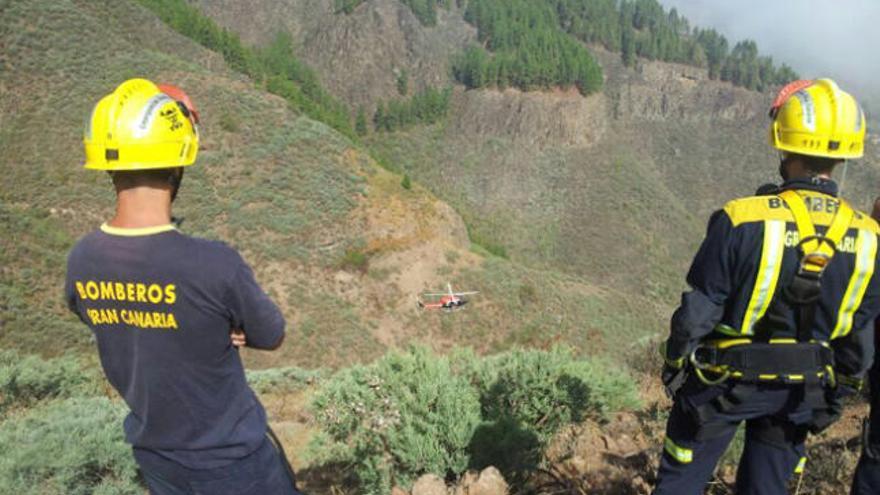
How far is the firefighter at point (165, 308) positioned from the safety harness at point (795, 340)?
79.6 inches

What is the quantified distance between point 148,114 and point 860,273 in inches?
122

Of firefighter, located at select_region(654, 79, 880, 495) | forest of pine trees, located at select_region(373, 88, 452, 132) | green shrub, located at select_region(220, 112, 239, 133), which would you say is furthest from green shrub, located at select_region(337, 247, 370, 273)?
forest of pine trees, located at select_region(373, 88, 452, 132)

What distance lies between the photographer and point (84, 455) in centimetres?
434

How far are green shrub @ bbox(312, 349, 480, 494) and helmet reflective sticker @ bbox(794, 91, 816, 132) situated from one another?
3122 mm

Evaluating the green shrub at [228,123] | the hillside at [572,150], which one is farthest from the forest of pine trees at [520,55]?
the green shrub at [228,123]

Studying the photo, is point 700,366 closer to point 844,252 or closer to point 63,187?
point 844,252

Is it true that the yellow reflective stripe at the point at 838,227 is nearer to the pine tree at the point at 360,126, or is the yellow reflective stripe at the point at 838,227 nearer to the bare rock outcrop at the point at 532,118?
the bare rock outcrop at the point at 532,118

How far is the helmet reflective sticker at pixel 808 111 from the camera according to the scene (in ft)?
8.53

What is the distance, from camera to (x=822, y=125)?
8.49 feet

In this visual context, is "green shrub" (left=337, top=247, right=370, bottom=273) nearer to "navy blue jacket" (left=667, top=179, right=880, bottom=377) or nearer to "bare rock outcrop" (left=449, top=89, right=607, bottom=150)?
"navy blue jacket" (left=667, top=179, right=880, bottom=377)

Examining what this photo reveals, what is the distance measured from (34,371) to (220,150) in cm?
2178

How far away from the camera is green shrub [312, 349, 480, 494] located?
14.1 feet

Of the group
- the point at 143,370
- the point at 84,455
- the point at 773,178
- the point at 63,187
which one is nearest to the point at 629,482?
the point at 143,370

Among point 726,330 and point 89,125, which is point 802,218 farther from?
point 89,125
